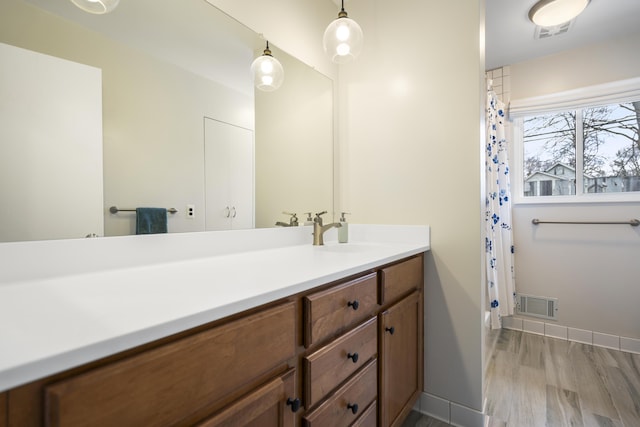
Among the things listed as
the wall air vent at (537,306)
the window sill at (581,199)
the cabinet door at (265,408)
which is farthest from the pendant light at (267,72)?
the wall air vent at (537,306)

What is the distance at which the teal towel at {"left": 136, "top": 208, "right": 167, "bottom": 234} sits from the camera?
0.95 m

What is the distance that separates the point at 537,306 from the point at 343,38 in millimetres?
2587

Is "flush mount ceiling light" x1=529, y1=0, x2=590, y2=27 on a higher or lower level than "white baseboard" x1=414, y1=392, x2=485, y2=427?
higher

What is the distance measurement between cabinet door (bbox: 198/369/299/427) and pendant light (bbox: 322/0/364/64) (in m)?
1.42

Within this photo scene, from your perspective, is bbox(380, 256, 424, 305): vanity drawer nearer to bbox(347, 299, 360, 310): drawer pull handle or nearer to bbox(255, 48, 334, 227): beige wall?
bbox(347, 299, 360, 310): drawer pull handle

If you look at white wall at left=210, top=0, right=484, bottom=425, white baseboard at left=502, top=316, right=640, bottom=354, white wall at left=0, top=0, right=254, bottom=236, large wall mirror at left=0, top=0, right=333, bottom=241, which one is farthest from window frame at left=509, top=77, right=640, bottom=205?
white wall at left=0, top=0, right=254, bottom=236

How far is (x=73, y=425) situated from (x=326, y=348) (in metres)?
0.56

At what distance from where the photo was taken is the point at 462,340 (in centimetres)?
146

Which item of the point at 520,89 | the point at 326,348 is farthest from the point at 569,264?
the point at 326,348

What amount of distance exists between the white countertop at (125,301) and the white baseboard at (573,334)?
2.27m

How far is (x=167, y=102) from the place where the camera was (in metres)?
1.02

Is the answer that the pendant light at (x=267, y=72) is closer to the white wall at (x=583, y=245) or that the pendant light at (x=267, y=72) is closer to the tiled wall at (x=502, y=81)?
the tiled wall at (x=502, y=81)

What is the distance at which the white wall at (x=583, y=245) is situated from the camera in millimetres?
2188

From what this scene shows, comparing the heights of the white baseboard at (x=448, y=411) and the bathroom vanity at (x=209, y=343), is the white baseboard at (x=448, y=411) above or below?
below
